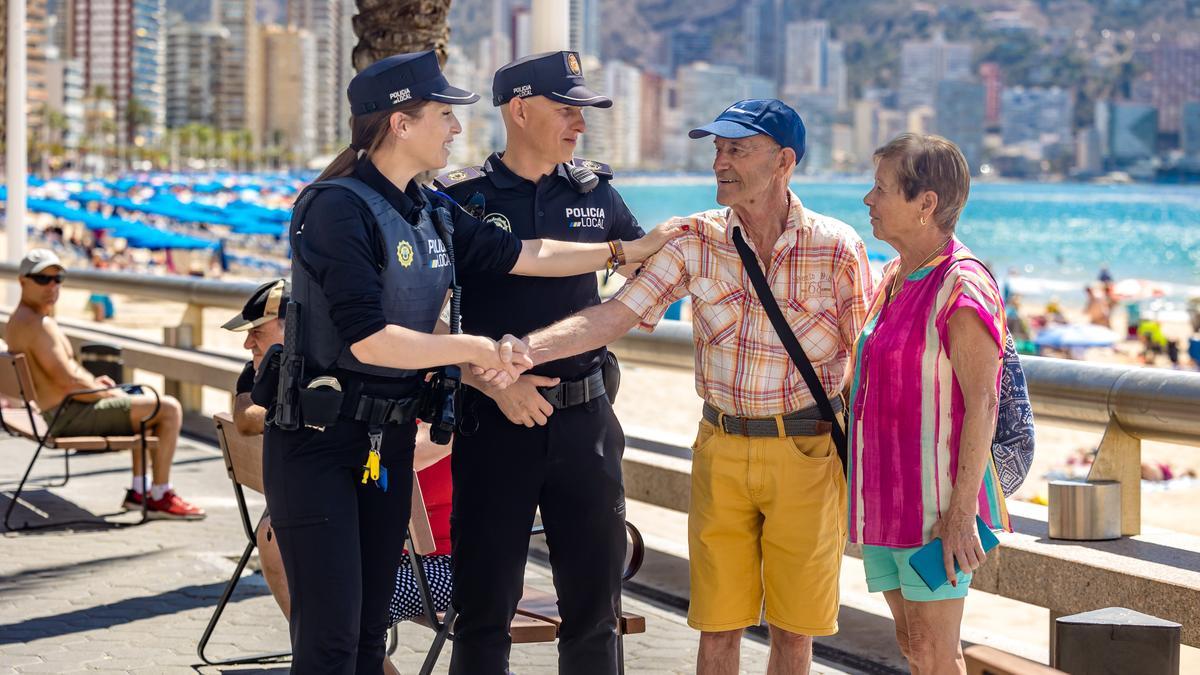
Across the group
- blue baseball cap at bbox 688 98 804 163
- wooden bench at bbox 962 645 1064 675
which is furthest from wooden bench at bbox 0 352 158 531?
wooden bench at bbox 962 645 1064 675

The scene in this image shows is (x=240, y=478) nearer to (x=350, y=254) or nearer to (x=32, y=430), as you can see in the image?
(x=350, y=254)

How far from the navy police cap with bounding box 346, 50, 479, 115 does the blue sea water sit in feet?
95.4

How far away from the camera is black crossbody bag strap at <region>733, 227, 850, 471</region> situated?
401 cm

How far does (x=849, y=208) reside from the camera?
14512 cm

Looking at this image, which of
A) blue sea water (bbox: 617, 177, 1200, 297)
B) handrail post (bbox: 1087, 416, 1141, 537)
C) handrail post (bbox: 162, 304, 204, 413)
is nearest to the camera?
handrail post (bbox: 1087, 416, 1141, 537)

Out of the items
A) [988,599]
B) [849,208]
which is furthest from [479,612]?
[849,208]

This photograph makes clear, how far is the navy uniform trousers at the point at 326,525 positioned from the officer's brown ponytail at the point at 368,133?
634mm

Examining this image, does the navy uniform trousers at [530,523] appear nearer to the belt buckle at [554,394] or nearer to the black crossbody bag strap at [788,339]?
the belt buckle at [554,394]

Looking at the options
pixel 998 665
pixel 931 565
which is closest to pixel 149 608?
pixel 931 565

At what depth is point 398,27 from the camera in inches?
328

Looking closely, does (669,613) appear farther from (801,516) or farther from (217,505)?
(217,505)

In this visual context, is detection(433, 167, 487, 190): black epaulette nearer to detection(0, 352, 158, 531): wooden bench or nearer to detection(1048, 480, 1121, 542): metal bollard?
detection(1048, 480, 1121, 542): metal bollard

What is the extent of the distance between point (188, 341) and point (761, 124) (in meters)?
8.96

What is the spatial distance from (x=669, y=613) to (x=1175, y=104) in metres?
205
